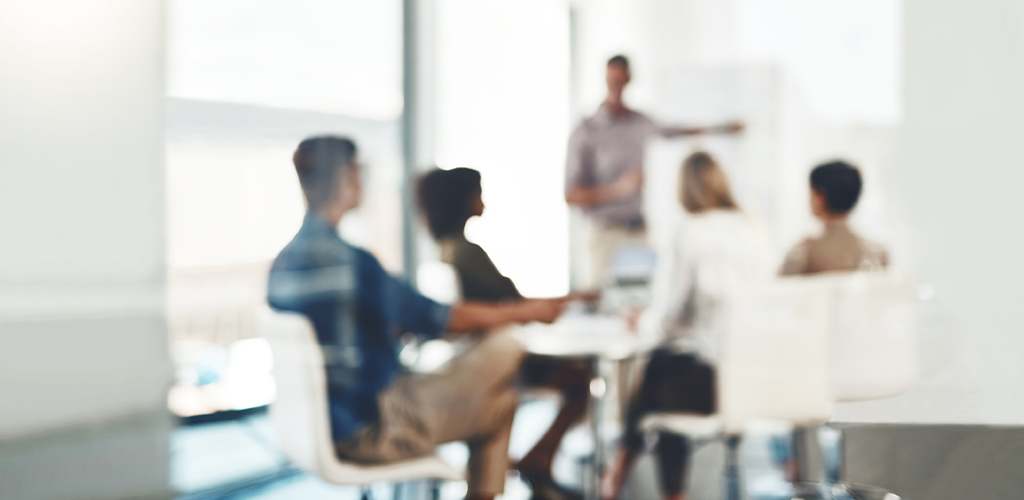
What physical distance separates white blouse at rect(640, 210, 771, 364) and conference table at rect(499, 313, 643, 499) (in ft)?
0.35

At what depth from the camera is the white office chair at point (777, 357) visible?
1.61 metres

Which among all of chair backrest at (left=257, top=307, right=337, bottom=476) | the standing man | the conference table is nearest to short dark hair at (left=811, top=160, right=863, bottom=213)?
the standing man

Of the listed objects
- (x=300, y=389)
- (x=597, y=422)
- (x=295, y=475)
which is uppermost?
(x=300, y=389)

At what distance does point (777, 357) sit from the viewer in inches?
63.2

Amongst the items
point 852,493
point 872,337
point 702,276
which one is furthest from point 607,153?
point 852,493

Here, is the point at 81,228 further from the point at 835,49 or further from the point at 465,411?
the point at 835,49

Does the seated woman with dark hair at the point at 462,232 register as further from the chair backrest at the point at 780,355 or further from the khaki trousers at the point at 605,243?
the chair backrest at the point at 780,355

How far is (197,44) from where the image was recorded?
6.55ft

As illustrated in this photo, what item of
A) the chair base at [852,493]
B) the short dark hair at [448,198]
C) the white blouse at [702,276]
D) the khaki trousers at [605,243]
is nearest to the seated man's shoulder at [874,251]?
the white blouse at [702,276]

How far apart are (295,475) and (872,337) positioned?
5.18ft

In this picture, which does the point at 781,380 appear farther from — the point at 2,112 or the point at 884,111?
the point at 2,112

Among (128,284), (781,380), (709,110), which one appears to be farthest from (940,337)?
(128,284)

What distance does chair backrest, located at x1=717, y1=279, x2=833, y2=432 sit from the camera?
5.27 feet

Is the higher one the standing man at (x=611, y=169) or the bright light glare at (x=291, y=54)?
the bright light glare at (x=291, y=54)
